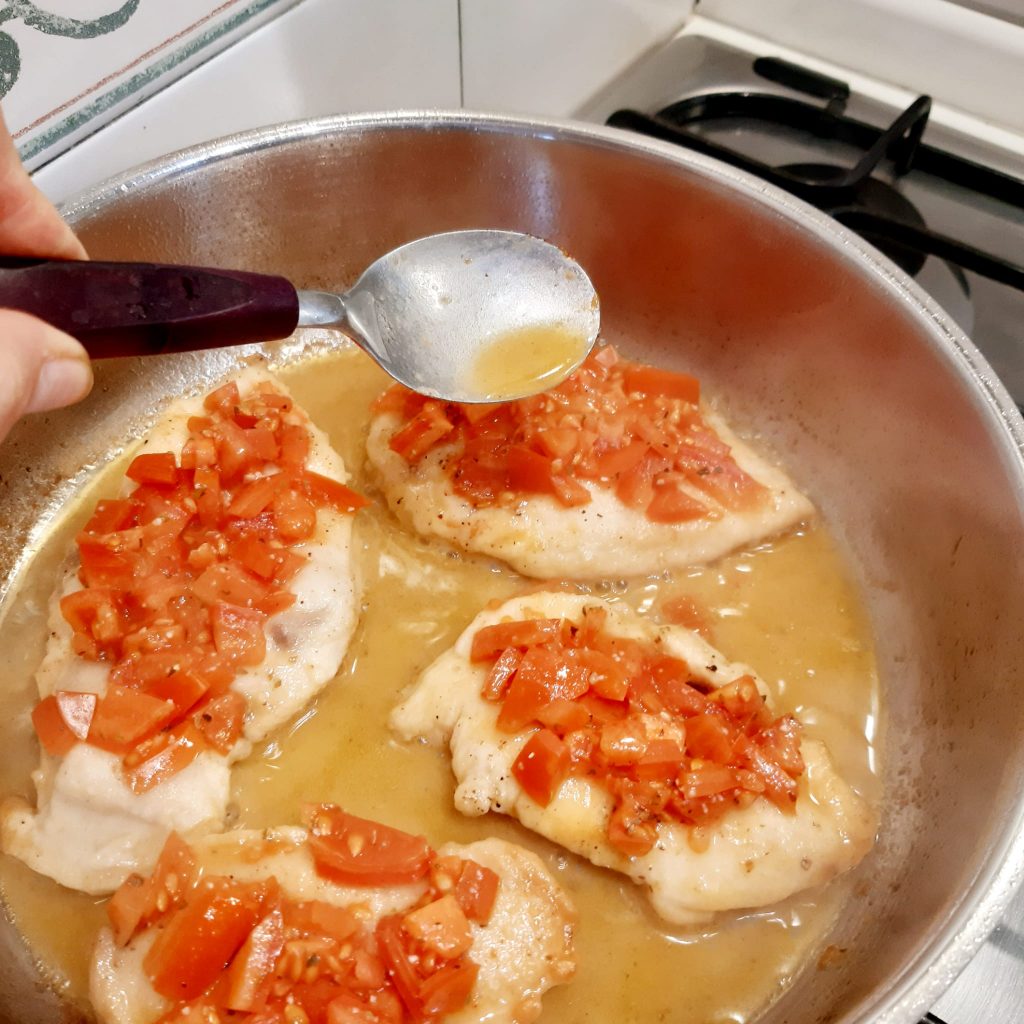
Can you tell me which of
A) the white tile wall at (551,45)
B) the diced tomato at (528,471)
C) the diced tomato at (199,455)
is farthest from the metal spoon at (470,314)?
the white tile wall at (551,45)

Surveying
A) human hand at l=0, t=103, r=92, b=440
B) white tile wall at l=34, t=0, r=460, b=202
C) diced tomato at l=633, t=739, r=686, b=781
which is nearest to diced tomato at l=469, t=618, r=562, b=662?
diced tomato at l=633, t=739, r=686, b=781

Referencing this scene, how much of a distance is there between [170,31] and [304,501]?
885 millimetres

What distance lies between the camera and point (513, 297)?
1.88 meters

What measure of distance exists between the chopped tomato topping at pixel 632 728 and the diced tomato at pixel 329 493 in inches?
16.2

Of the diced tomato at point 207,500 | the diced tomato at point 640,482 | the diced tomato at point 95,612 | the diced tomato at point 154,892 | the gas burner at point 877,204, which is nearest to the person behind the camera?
the diced tomato at point 154,892

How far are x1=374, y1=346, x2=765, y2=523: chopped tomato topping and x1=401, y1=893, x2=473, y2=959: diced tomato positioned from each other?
773mm

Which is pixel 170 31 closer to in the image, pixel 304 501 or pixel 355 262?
pixel 355 262

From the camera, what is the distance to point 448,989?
1.32 m

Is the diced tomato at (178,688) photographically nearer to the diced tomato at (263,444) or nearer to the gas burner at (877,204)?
the diced tomato at (263,444)

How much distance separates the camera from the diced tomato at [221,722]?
5.14ft

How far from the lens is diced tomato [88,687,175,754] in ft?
4.96

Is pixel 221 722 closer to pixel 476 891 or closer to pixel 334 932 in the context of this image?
pixel 334 932

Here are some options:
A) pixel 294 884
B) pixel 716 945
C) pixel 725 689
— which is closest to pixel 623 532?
pixel 725 689

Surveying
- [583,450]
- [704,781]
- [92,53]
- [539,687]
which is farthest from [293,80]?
[704,781]
